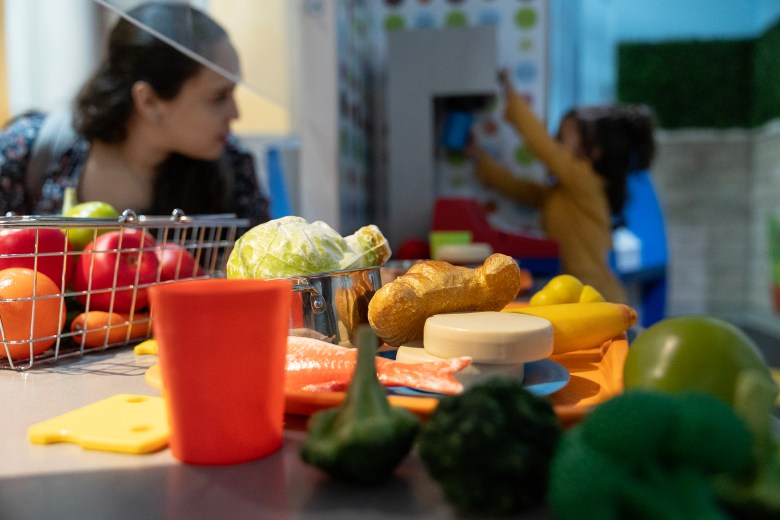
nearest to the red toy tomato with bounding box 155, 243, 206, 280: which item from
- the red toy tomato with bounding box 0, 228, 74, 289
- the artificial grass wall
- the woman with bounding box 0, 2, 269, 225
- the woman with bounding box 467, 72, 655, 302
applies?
the red toy tomato with bounding box 0, 228, 74, 289

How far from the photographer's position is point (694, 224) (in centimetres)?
566

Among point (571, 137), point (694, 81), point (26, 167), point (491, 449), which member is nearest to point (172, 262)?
point (491, 449)

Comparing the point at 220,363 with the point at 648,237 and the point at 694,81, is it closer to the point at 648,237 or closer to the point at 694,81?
the point at 648,237

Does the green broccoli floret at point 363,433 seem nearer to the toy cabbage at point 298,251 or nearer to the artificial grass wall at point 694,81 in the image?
the toy cabbage at point 298,251

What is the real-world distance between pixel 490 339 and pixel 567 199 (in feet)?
7.06

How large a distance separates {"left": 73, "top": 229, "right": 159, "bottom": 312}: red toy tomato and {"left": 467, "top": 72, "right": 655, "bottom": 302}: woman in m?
1.88

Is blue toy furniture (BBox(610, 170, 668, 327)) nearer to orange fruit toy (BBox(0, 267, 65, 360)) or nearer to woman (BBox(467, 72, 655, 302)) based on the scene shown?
woman (BBox(467, 72, 655, 302))

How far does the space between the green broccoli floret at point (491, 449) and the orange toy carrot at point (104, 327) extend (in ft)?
1.94

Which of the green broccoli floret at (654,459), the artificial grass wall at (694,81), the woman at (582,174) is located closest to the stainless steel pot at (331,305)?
the green broccoli floret at (654,459)

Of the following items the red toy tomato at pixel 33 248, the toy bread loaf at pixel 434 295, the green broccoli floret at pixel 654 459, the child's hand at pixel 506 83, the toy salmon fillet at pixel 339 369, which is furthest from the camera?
the child's hand at pixel 506 83

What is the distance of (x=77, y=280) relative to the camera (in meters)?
0.84

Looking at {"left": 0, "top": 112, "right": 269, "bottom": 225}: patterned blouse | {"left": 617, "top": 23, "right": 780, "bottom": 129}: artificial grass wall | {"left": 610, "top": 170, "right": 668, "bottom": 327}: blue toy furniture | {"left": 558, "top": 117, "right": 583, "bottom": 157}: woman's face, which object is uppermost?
{"left": 617, "top": 23, "right": 780, "bottom": 129}: artificial grass wall

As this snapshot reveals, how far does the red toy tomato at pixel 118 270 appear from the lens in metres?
0.83

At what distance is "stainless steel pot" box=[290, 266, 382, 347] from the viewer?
682 mm
